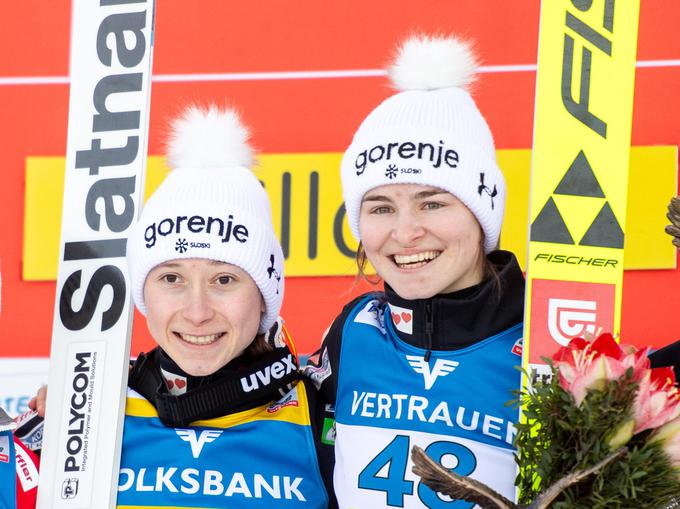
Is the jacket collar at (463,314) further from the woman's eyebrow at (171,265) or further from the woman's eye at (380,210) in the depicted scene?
the woman's eyebrow at (171,265)

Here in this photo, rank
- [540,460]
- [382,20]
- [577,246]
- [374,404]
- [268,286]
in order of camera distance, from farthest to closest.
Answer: [382,20] → [268,286] → [374,404] → [577,246] → [540,460]

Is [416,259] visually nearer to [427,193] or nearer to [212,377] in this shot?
[427,193]

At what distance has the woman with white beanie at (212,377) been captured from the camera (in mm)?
1998

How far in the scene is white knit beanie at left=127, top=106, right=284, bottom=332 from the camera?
202cm

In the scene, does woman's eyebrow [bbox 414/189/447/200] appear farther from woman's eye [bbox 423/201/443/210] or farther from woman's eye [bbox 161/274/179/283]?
woman's eye [bbox 161/274/179/283]

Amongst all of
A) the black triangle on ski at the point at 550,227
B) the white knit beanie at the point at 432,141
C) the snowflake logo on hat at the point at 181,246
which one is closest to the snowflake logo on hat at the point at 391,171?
the white knit beanie at the point at 432,141

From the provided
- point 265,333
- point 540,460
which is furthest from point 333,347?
point 540,460

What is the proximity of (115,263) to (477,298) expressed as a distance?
76 centimetres

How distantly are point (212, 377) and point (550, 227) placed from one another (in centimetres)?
71

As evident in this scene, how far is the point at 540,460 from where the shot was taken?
52.2 inches

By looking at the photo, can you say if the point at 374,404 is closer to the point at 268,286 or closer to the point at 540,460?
the point at 268,286

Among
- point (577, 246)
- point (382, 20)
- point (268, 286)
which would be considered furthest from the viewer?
point (382, 20)

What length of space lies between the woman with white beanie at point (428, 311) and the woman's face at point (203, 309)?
0.21 meters

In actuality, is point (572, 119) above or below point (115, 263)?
above
